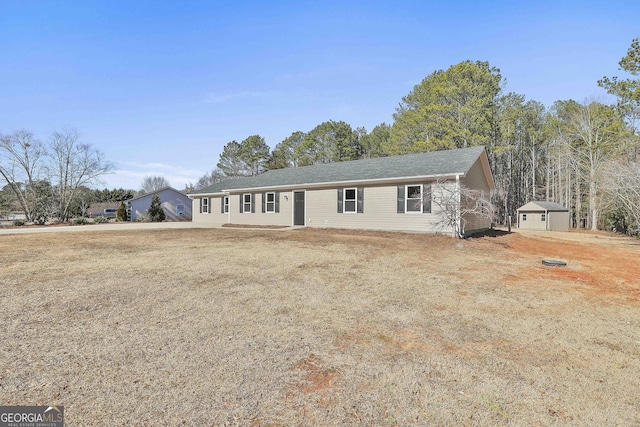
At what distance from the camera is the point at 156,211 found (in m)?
29.0

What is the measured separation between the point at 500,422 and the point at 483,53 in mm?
28550

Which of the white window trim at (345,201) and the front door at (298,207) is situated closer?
the white window trim at (345,201)

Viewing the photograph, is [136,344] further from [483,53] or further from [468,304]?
[483,53]

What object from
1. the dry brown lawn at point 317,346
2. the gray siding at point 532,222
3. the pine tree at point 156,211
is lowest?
the dry brown lawn at point 317,346

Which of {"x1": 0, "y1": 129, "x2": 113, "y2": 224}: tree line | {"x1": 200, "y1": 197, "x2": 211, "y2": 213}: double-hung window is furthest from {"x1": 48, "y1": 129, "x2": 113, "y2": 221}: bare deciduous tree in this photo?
{"x1": 200, "y1": 197, "x2": 211, "y2": 213}: double-hung window

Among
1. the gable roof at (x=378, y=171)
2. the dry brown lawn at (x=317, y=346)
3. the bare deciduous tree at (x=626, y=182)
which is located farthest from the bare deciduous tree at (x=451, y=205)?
the dry brown lawn at (x=317, y=346)

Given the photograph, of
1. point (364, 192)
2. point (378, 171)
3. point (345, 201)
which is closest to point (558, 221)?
point (378, 171)

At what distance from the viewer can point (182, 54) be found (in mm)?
12625

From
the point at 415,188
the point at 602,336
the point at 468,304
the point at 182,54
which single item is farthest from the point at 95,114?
the point at 602,336

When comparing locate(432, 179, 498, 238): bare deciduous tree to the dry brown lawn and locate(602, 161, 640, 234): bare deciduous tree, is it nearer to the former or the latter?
locate(602, 161, 640, 234): bare deciduous tree

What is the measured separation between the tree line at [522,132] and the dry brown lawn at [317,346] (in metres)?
16.4

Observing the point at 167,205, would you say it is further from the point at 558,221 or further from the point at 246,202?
the point at 558,221

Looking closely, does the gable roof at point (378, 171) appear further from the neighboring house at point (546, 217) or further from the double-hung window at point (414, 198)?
the neighboring house at point (546, 217)

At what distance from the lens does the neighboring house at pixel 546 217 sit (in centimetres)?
2320
